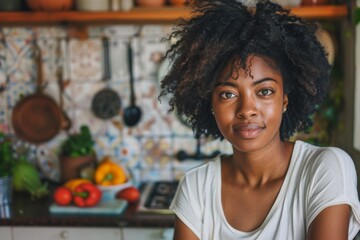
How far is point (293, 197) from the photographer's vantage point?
44.5 inches

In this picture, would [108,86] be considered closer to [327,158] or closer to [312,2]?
[312,2]

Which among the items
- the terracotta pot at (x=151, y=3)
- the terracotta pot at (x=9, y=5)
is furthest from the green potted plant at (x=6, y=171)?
the terracotta pot at (x=151, y=3)

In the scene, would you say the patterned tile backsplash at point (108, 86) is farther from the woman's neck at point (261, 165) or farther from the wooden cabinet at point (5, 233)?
the woman's neck at point (261, 165)

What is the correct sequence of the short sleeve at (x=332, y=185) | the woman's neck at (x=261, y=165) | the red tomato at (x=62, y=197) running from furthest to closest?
the red tomato at (x=62, y=197) < the woman's neck at (x=261, y=165) < the short sleeve at (x=332, y=185)

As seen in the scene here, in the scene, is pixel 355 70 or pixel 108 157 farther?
pixel 108 157

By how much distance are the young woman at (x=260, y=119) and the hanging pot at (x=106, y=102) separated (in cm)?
120

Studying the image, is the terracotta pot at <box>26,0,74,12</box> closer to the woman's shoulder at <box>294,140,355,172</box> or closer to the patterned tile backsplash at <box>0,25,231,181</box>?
the patterned tile backsplash at <box>0,25,231,181</box>

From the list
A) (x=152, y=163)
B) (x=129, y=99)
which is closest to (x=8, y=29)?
(x=129, y=99)

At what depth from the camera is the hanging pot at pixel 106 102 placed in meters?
2.43

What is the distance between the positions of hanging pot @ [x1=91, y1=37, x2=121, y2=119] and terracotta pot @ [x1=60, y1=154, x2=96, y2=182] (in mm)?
221

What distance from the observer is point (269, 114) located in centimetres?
109

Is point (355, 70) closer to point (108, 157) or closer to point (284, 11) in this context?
point (284, 11)

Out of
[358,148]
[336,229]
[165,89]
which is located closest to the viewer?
[336,229]

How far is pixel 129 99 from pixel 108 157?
304mm
